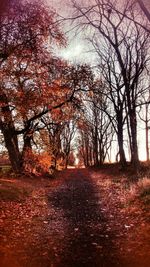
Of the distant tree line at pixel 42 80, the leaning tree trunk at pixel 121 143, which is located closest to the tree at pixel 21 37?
the distant tree line at pixel 42 80

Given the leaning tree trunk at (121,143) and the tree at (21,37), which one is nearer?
the tree at (21,37)

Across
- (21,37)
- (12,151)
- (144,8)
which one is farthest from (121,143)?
(144,8)

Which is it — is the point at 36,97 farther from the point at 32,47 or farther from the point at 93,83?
the point at 93,83

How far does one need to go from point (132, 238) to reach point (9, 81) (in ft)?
42.6

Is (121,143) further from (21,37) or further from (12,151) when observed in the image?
(21,37)

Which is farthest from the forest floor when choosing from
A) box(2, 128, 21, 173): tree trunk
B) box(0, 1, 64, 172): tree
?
box(2, 128, 21, 173): tree trunk

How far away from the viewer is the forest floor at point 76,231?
8.36 m

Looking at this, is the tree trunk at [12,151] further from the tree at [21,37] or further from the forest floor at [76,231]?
the forest floor at [76,231]

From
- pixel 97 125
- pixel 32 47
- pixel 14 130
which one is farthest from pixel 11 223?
pixel 97 125

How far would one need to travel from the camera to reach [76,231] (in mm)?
11023

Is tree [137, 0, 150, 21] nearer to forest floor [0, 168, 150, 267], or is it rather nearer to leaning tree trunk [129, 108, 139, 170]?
forest floor [0, 168, 150, 267]

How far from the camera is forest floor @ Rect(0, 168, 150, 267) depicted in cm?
836

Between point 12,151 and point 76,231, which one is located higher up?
point 12,151

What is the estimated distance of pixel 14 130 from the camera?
27.9 meters
